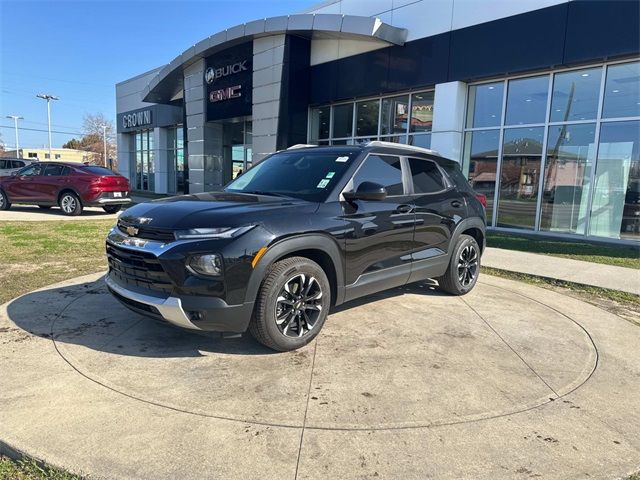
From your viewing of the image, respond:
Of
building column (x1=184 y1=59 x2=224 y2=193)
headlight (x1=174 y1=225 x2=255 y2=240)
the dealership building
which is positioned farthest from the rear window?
headlight (x1=174 y1=225 x2=255 y2=240)

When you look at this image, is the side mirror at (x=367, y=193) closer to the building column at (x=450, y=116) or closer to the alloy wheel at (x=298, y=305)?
the alloy wheel at (x=298, y=305)

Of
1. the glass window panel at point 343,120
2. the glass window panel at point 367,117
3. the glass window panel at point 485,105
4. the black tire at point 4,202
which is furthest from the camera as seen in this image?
the glass window panel at point 343,120

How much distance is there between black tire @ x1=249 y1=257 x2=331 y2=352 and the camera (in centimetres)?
353

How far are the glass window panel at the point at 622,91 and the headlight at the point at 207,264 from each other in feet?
36.2

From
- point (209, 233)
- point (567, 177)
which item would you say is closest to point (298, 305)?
point (209, 233)

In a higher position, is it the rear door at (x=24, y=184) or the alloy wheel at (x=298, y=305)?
the rear door at (x=24, y=184)

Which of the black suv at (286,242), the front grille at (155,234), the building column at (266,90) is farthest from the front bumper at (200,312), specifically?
the building column at (266,90)

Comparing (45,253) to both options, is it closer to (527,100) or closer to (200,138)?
(527,100)

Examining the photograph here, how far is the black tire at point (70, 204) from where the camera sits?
13.2m

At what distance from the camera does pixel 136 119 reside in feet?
98.1

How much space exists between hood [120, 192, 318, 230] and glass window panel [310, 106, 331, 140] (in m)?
13.7

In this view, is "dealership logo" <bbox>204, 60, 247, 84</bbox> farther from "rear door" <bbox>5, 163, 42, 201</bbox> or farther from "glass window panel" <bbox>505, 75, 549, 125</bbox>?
"glass window panel" <bbox>505, 75, 549, 125</bbox>

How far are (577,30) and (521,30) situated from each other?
132cm

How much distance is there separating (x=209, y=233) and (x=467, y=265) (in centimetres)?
368
